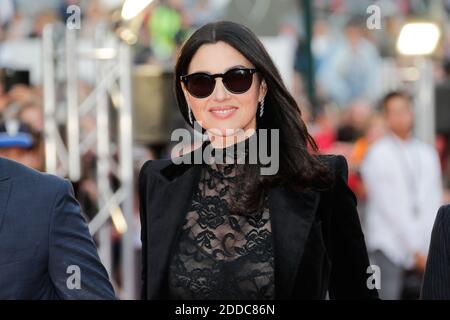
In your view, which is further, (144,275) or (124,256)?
(124,256)

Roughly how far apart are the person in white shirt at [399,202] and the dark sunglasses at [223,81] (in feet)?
17.3

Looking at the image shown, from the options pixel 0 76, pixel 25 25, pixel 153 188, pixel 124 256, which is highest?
pixel 25 25

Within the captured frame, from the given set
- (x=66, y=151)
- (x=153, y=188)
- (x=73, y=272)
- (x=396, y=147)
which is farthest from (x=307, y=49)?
(x=73, y=272)

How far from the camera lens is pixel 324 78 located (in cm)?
1412

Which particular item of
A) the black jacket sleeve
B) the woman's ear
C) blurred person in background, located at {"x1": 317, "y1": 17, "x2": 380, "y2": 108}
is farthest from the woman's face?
blurred person in background, located at {"x1": 317, "y1": 17, "x2": 380, "y2": 108}

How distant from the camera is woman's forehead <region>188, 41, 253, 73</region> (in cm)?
415

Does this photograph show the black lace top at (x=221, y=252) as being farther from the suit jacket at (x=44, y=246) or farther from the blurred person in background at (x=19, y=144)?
the blurred person in background at (x=19, y=144)

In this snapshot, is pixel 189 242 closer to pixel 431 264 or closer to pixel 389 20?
pixel 431 264

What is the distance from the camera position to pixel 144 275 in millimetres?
4090

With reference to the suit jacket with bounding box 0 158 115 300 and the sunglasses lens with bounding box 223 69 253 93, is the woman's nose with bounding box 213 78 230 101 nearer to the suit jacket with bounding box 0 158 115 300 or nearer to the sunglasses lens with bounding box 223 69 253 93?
the sunglasses lens with bounding box 223 69 253 93

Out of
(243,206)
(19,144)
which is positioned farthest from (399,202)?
(243,206)

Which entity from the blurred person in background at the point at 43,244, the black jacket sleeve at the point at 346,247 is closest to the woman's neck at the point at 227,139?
the black jacket sleeve at the point at 346,247

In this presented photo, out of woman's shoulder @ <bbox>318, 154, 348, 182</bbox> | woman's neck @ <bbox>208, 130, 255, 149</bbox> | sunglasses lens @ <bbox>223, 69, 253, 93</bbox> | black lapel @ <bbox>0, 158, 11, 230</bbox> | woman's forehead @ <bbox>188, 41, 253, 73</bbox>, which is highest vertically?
woman's forehead @ <bbox>188, 41, 253, 73</bbox>

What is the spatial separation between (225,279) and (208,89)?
709 mm
